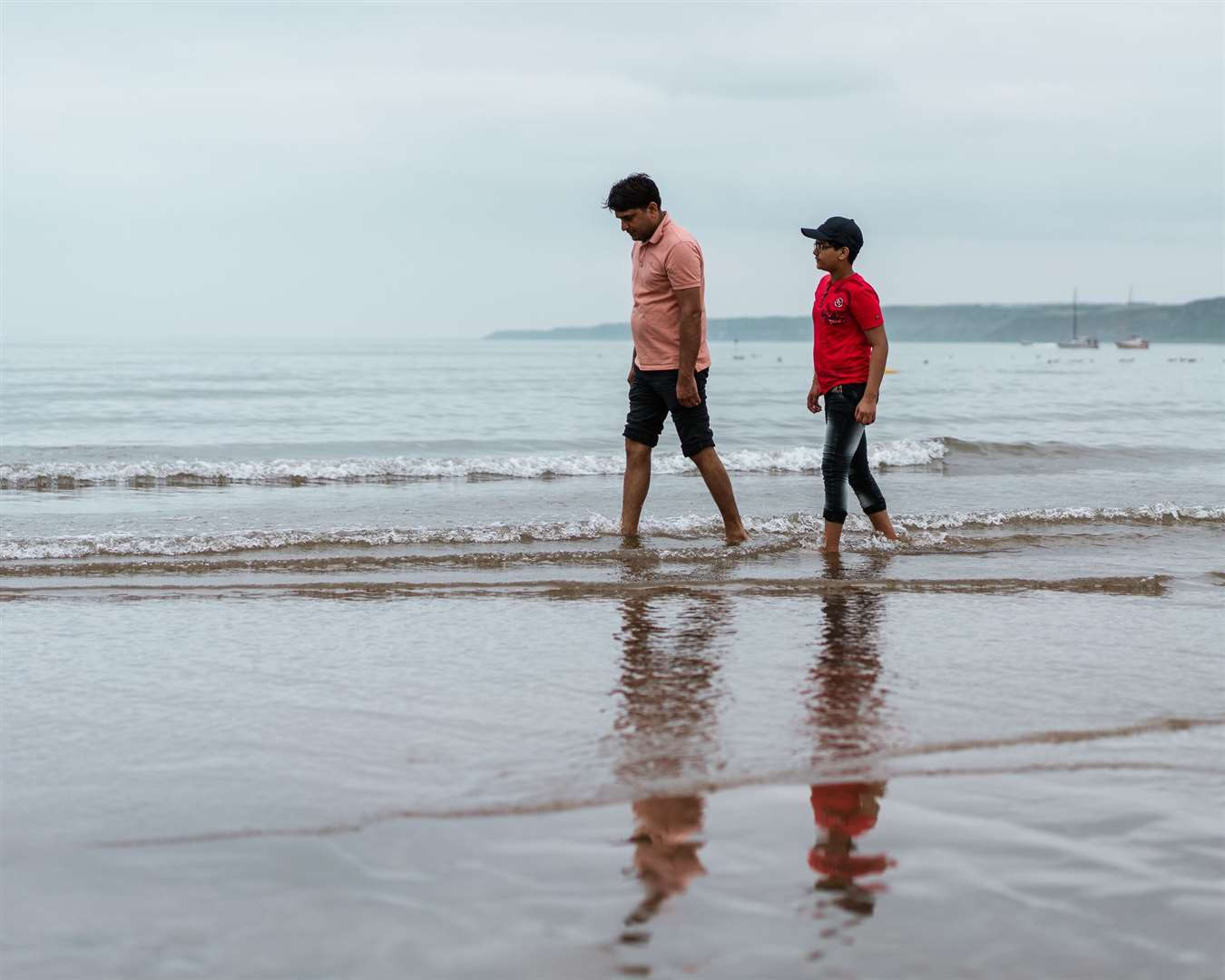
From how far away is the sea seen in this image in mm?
2252

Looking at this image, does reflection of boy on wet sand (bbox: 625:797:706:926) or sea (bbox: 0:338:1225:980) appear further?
reflection of boy on wet sand (bbox: 625:797:706:926)

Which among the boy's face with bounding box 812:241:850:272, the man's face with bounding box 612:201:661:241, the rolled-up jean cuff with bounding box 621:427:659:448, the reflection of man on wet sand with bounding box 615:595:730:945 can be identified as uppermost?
the man's face with bounding box 612:201:661:241

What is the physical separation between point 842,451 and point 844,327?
0.73 meters

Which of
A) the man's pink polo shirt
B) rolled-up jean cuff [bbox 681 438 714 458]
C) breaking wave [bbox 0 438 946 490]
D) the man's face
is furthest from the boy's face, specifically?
breaking wave [bbox 0 438 946 490]

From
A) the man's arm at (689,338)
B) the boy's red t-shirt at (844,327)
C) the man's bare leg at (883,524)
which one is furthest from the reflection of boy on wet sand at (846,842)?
the man's bare leg at (883,524)

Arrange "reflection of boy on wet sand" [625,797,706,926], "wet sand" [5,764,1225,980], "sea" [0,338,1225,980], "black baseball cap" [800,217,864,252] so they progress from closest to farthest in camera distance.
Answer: "wet sand" [5,764,1225,980] < "sea" [0,338,1225,980] < "reflection of boy on wet sand" [625,797,706,926] < "black baseball cap" [800,217,864,252]

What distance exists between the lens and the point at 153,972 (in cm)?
211

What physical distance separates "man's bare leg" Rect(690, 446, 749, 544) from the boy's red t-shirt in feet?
2.56

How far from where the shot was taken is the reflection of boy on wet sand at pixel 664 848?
7.89 ft

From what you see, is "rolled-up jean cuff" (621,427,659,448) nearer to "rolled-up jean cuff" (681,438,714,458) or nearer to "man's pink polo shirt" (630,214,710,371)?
"rolled-up jean cuff" (681,438,714,458)

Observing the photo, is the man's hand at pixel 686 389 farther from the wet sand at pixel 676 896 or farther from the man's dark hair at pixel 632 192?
the wet sand at pixel 676 896

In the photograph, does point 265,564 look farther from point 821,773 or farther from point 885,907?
point 885,907

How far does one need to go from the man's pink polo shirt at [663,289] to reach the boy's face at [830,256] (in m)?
0.69

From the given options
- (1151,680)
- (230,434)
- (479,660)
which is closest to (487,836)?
(479,660)
